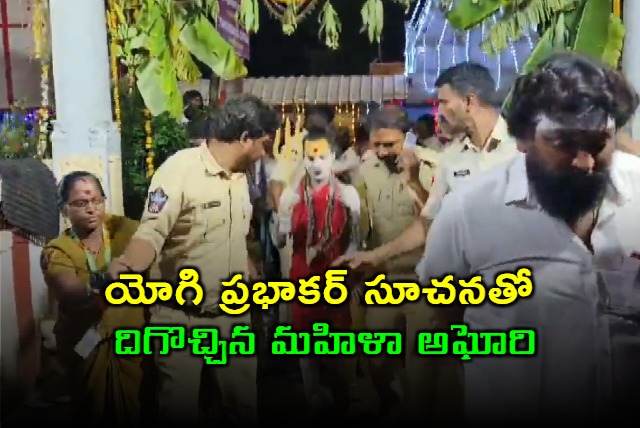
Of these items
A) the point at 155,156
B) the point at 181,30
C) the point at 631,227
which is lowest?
the point at 631,227

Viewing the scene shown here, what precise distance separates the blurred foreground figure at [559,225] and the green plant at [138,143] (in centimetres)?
95

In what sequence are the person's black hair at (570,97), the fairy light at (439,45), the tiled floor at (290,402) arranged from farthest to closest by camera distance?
the tiled floor at (290,402) < the fairy light at (439,45) < the person's black hair at (570,97)

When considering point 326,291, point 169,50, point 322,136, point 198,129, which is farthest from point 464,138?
point 169,50

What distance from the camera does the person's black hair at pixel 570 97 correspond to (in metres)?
2.38

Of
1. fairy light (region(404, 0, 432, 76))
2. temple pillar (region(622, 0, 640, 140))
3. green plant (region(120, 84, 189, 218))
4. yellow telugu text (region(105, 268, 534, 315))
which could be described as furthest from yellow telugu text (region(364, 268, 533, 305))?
green plant (region(120, 84, 189, 218))

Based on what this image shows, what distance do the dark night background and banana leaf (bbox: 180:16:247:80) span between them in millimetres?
55

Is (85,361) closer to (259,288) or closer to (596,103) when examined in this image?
(259,288)

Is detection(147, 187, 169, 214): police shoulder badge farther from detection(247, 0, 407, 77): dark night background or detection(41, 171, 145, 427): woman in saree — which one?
detection(247, 0, 407, 77): dark night background

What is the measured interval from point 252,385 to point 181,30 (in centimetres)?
128

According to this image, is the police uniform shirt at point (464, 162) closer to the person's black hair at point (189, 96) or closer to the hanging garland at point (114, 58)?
the person's black hair at point (189, 96)

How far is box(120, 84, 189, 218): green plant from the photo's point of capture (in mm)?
2535

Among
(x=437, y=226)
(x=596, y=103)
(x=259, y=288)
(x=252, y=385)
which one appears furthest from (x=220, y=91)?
(x=596, y=103)

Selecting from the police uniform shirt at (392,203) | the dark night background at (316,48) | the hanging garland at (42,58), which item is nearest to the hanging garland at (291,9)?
the dark night background at (316,48)

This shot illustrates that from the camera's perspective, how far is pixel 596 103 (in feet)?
7.84
